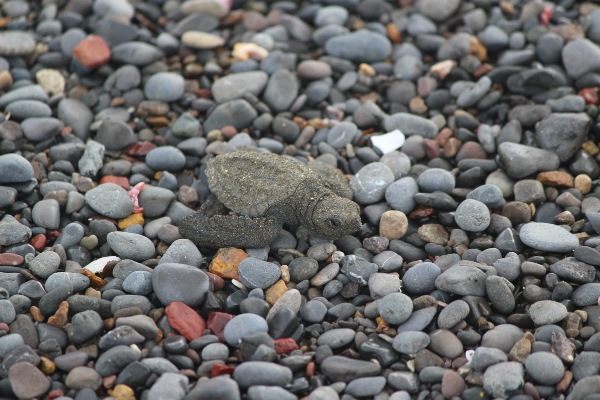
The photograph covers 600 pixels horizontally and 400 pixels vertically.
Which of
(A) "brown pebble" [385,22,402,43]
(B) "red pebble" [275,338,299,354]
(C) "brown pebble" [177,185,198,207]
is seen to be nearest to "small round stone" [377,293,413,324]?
(B) "red pebble" [275,338,299,354]

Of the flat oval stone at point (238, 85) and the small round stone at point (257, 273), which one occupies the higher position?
the flat oval stone at point (238, 85)

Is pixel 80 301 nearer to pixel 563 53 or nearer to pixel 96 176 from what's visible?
pixel 96 176

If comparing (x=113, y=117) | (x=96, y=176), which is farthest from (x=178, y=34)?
(x=96, y=176)

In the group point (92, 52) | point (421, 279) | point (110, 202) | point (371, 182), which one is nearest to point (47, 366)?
point (110, 202)

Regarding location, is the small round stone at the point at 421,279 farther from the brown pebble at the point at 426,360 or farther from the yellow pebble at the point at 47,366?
the yellow pebble at the point at 47,366

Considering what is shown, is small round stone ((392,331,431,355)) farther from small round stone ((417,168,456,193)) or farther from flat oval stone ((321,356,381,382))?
small round stone ((417,168,456,193))

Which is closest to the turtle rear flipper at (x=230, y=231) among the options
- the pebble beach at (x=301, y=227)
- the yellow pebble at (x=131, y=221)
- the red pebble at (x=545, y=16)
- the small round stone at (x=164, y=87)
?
the pebble beach at (x=301, y=227)
